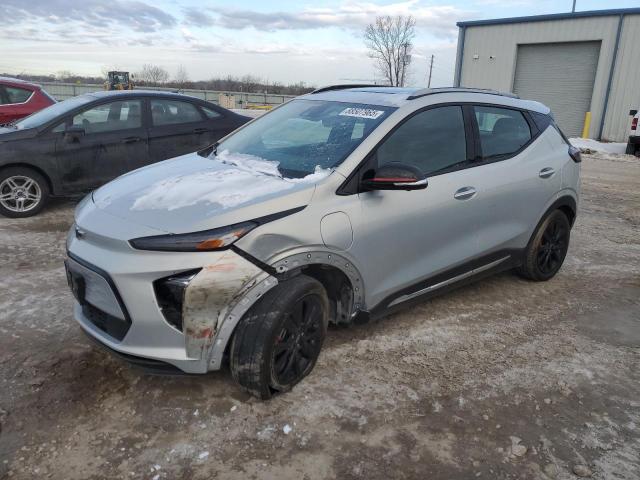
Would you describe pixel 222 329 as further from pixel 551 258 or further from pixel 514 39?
pixel 514 39

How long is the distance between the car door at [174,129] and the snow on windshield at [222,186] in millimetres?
4098

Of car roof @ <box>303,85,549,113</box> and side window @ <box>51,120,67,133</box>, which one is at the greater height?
car roof @ <box>303,85,549,113</box>

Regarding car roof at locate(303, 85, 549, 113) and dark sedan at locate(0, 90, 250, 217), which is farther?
dark sedan at locate(0, 90, 250, 217)

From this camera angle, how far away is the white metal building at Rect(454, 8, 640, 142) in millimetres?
19188

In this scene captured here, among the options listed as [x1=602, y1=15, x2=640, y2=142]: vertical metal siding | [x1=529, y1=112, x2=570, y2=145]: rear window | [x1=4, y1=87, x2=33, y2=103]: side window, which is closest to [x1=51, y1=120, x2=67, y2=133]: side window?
[x1=4, y1=87, x2=33, y2=103]: side window

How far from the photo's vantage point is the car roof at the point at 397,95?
367 cm

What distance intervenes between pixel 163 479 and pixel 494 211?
9.34ft

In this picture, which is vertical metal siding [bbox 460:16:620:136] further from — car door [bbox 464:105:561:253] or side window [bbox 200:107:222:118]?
car door [bbox 464:105:561:253]

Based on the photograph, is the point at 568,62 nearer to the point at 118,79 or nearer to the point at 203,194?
the point at 203,194

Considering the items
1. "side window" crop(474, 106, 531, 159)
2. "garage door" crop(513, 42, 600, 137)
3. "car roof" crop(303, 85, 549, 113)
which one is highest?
"garage door" crop(513, 42, 600, 137)

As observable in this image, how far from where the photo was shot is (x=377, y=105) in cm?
362

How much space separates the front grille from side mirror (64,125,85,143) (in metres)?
4.32

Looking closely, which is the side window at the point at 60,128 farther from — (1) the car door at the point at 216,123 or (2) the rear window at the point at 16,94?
(2) the rear window at the point at 16,94

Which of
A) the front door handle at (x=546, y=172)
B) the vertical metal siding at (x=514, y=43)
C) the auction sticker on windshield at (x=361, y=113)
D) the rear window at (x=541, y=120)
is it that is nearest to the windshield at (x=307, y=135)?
the auction sticker on windshield at (x=361, y=113)
